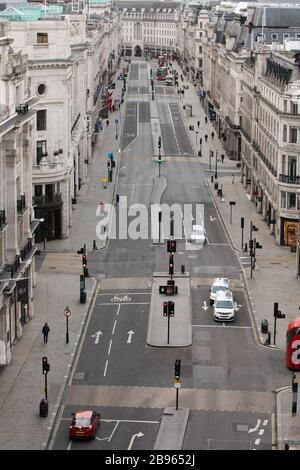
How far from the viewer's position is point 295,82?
8669 centimetres

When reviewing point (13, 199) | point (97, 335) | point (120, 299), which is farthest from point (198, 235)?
point (13, 199)

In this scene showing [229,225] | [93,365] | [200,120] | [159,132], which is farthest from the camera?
[200,120]

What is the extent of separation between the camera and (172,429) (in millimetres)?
46500

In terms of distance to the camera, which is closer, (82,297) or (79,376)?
(79,376)

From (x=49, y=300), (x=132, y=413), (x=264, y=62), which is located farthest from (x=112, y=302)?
(x=264, y=62)

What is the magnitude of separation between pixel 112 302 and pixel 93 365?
13.3 metres

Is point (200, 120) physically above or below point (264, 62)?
below

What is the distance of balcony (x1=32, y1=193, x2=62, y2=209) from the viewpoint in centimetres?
8507

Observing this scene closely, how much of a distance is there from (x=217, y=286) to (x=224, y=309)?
5.09 m

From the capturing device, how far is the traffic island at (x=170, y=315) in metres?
59.3

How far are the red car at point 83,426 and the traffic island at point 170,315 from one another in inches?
520

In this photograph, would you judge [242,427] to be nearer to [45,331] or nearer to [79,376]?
[79,376]

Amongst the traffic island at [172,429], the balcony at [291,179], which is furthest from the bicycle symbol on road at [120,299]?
the balcony at [291,179]

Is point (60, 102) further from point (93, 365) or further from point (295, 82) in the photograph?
point (93, 365)
